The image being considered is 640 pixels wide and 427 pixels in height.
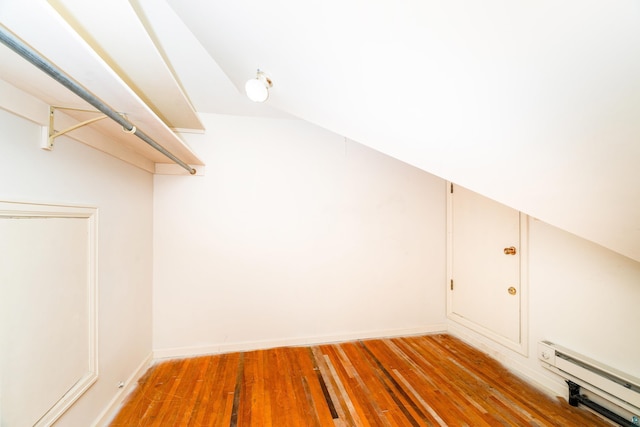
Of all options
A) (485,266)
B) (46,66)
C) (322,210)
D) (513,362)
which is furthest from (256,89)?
(513,362)

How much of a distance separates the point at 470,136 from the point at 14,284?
74.9 inches

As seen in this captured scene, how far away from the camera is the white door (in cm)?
210

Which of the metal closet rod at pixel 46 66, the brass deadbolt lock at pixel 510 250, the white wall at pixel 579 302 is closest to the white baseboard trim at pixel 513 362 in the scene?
the white wall at pixel 579 302

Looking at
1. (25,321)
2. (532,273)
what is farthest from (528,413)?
(25,321)

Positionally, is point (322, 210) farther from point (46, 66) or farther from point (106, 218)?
point (46, 66)

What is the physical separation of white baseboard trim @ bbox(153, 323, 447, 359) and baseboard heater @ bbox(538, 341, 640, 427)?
108 centimetres

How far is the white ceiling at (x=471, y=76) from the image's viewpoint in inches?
22.6

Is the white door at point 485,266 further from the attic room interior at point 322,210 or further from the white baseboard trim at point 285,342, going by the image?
the white baseboard trim at point 285,342

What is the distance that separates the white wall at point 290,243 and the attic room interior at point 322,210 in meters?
0.02

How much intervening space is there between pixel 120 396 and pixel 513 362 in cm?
302

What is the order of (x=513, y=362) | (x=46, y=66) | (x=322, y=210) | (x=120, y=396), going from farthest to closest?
(x=322, y=210) < (x=513, y=362) < (x=120, y=396) < (x=46, y=66)

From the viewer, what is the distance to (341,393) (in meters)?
1.76

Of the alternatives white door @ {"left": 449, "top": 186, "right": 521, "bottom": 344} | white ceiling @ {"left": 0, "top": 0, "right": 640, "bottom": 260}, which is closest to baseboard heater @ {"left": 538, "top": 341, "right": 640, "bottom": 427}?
white door @ {"left": 449, "top": 186, "right": 521, "bottom": 344}

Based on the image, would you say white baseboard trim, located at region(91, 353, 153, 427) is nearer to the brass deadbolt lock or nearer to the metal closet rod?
the metal closet rod
